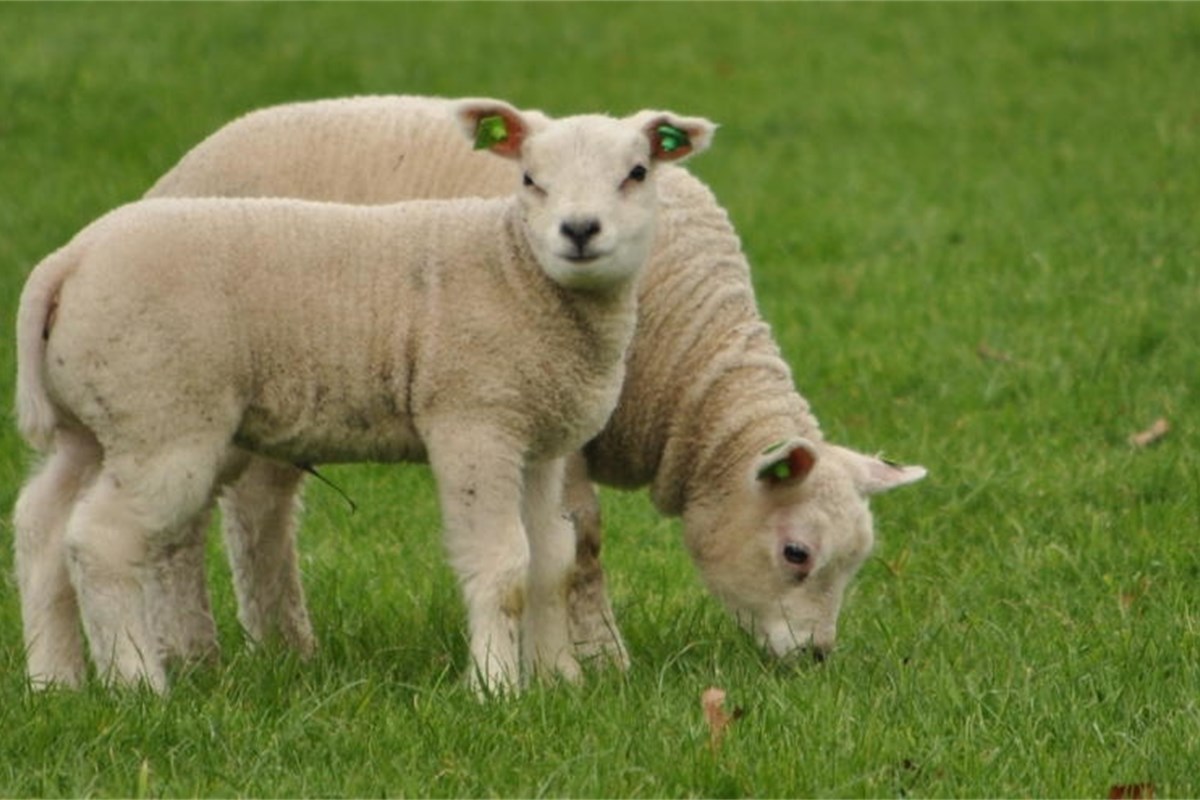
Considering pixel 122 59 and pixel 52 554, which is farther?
pixel 122 59

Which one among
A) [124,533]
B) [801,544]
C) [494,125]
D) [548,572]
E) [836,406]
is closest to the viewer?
[124,533]

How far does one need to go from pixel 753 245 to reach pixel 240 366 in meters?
6.18

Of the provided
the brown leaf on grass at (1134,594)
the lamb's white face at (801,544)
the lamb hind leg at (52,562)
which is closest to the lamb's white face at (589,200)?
the lamb's white face at (801,544)

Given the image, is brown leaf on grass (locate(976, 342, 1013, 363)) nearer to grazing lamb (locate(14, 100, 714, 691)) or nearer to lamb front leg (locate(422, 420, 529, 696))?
grazing lamb (locate(14, 100, 714, 691))

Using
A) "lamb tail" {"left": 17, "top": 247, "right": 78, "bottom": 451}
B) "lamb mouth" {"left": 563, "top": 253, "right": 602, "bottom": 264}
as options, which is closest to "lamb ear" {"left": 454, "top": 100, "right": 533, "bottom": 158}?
"lamb mouth" {"left": 563, "top": 253, "right": 602, "bottom": 264}

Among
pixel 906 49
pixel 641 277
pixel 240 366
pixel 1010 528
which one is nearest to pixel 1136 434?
pixel 1010 528

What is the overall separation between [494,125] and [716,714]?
151cm

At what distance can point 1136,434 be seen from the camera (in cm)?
846

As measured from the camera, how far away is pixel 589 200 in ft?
18.6

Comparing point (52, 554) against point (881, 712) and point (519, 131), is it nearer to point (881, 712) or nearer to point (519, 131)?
point (519, 131)

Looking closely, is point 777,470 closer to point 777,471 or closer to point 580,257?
point 777,471

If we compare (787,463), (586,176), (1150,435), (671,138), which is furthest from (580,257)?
(1150,435)

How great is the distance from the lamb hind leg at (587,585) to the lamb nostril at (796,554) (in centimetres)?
48

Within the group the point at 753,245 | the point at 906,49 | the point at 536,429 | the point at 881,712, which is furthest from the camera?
the point at 906,49
